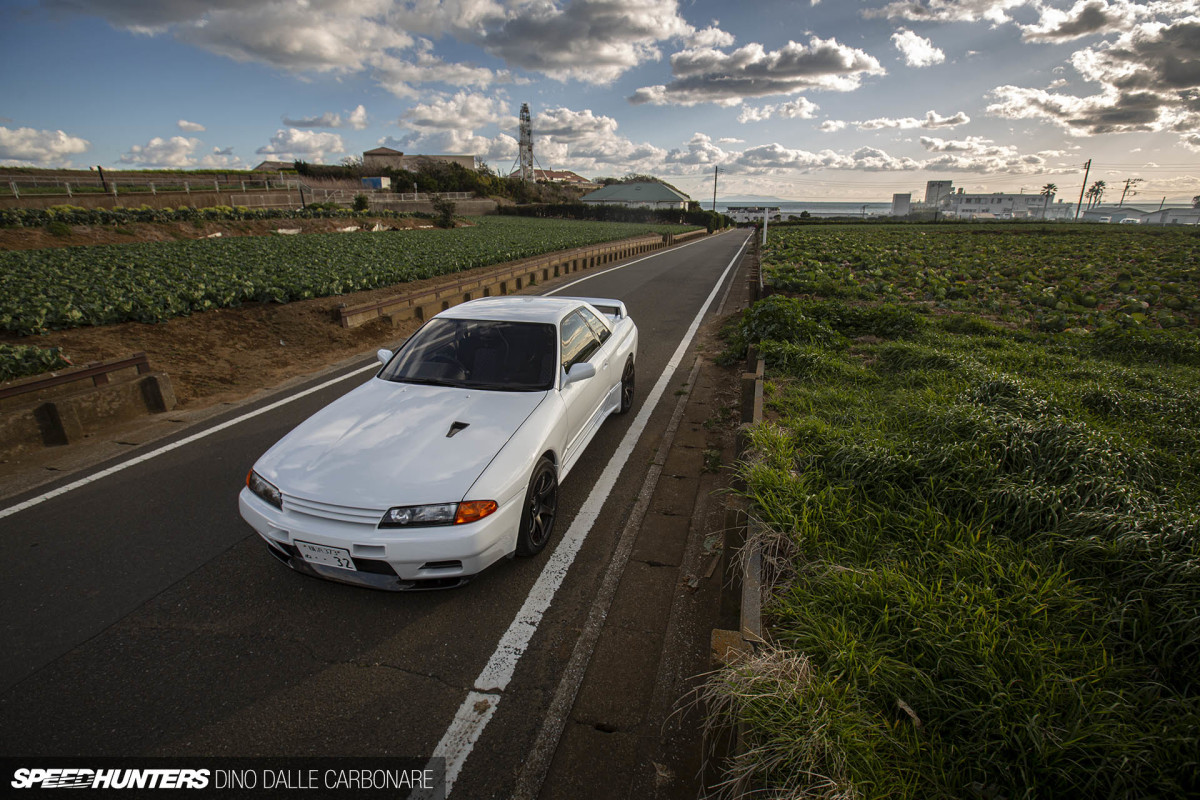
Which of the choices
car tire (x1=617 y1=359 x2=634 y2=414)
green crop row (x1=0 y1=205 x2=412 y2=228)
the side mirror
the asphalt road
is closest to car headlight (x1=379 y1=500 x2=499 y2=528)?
the asphalt road

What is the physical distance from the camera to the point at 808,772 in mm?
1748

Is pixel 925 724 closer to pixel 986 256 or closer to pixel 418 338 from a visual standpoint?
pixel 418 338

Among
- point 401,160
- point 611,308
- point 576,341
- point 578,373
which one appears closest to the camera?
point 578,373

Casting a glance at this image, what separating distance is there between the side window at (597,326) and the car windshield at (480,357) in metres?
0.89

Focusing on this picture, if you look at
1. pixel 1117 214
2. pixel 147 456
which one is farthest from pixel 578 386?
pixel 1117 214

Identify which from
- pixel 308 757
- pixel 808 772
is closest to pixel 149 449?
pixel 308 757

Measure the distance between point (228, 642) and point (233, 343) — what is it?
25.3 feet

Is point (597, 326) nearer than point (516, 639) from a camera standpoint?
No

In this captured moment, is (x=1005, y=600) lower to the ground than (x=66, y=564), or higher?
higher

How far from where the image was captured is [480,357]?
167 inches

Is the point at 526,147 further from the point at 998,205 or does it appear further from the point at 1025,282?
the point at 998,205

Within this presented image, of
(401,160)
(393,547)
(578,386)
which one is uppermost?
(401,160)

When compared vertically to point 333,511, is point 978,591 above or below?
below

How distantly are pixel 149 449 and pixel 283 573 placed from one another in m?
3.04
